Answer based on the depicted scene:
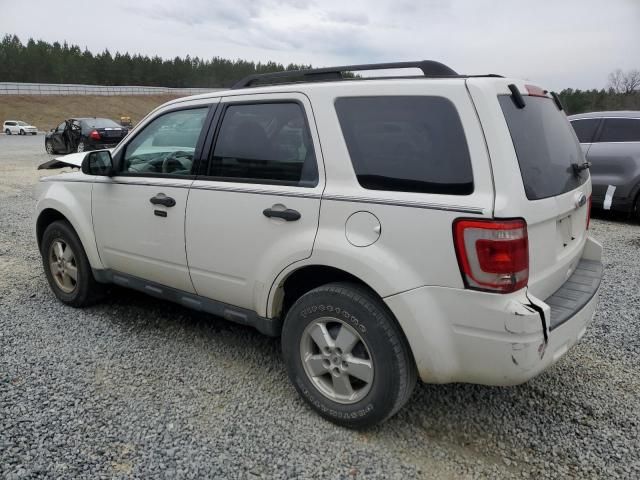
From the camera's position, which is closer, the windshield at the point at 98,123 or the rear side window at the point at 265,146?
the rear side window at the point at 265,146

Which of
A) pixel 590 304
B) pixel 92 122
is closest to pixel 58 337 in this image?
pixel 590 304

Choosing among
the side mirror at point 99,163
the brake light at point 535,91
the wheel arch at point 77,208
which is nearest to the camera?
the brake light at point 535,91

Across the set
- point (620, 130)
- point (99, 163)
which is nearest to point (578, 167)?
point (99, 163)

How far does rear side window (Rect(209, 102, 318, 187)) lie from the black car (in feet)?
52.6

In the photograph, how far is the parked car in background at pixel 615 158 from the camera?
7.84 m

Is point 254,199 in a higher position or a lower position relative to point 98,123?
higher

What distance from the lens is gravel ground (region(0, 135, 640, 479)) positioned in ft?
8.13

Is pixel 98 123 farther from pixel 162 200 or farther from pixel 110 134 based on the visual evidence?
pixel 162 200

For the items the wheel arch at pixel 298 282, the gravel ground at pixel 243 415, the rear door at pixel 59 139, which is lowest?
the rear door at pixel 59 139

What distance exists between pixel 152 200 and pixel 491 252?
2.29 m

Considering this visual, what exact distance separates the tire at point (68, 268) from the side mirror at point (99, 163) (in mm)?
706

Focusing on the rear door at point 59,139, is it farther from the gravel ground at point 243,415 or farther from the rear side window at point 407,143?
the rear side window at point 407,143

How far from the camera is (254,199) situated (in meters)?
2.92

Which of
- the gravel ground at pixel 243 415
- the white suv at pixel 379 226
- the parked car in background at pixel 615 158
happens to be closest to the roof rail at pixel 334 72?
the white suv at pixel 379 226
